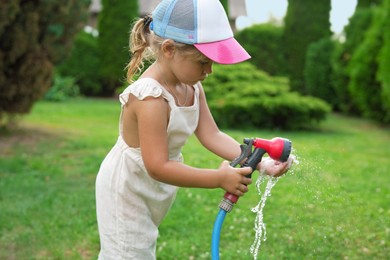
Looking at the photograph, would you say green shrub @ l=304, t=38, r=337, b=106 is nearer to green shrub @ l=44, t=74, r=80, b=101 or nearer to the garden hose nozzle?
green shrub @ l=44, t=74, r=80, b=101

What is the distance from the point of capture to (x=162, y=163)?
6.66 feet

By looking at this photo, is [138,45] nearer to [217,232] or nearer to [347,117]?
[217,232]

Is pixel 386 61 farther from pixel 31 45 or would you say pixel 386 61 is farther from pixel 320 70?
pixel 31 45

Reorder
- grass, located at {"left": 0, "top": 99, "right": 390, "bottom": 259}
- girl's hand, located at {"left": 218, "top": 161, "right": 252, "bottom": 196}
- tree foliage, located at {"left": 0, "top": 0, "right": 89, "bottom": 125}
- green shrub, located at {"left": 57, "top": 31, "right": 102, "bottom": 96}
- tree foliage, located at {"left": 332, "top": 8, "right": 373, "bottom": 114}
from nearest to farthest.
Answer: girl's hand, located at {"left": 218, "top": 161, "right": 252, "bottom": 196} < grass, located at {"left": 0, "top": 99, "right": 390, "bottom": 259} < tree foliage, located at {"left": 0, "top": 0, "right": 89, "bottom": 125} < tree foliage, located at {"left": 332, "top": 8, "right": 373, "bottom": 114} < green shrub, located at {"left": 57, "top": 31, "right": 102, "bottom": 96}

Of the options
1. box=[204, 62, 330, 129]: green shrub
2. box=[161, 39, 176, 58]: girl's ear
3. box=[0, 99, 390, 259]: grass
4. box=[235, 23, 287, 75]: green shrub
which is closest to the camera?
box=[161, 39, 176, 58]: girl's ear

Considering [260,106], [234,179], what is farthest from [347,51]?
[234,179]

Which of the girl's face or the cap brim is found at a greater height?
the cap brim

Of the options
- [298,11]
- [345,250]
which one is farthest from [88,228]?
[298,11]

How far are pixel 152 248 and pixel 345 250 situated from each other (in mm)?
1598

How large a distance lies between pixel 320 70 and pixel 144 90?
11.7 meters

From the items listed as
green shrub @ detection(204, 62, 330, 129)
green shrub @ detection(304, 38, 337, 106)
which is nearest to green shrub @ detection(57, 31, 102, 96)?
green shrub @ detection(304, 38, 337, 106)

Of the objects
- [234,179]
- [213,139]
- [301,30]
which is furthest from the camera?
[301,30]

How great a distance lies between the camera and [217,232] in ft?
6.61

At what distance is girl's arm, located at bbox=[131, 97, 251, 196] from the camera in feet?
6.47
